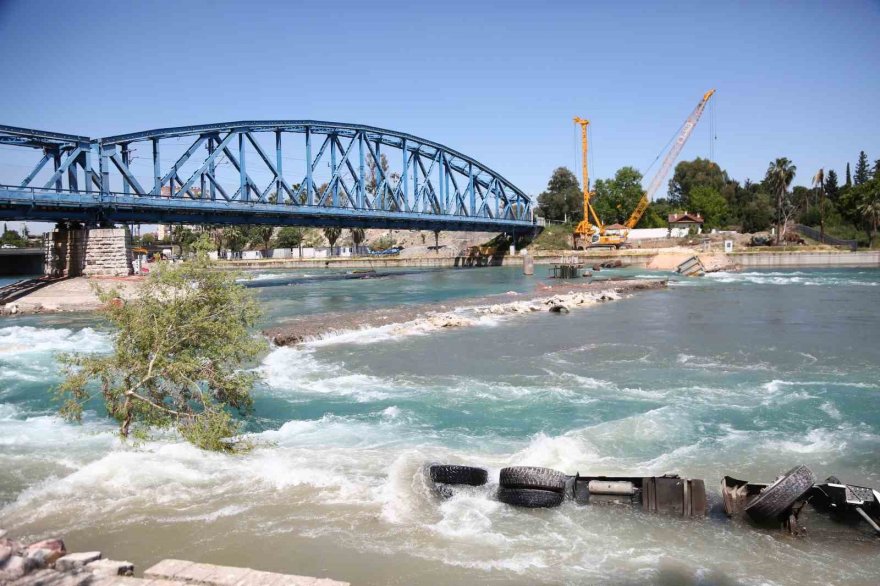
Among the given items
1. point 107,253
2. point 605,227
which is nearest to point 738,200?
point 605,227

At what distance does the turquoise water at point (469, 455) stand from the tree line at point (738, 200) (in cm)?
8723

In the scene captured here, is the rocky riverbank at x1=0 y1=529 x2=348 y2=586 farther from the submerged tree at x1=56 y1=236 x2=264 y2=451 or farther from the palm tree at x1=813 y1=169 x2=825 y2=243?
the palm tree at x1=813 y1=169 x2=825 y2=243

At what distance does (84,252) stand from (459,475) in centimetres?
5661

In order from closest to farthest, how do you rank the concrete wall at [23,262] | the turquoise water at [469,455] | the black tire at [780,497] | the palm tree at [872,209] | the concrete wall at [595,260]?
1. the turquoise water at [469,455]
2. the black tire at [780,497]
3. the concrete wall at [595,260]
4. the palm tree at [872,209]
5. the concrete wall at [23,262]

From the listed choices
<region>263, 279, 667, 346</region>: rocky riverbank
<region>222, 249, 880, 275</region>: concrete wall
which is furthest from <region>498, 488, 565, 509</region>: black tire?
<region>222, 249, 880, 275</region>: concrete wall

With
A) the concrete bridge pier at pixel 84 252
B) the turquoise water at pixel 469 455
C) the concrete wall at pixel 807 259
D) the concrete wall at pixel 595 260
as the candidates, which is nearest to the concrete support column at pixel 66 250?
the concrete bridge pier at pixel 84 252

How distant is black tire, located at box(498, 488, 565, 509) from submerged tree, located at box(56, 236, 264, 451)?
6.86m

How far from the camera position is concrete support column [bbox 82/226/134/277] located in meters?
58.1

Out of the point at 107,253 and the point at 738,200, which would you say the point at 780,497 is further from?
the point at 738,200

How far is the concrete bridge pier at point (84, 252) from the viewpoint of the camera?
5822 centimetres

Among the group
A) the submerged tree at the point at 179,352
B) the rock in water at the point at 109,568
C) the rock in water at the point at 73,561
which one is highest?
the submerged tree at the point at 179,352

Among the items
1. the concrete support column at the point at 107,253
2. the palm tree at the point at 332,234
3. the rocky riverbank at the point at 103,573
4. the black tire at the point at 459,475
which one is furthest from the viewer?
the palm tree at the point at 332,234

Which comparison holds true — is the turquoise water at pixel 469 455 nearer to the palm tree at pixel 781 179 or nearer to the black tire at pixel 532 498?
the black tire at pixel 532 498

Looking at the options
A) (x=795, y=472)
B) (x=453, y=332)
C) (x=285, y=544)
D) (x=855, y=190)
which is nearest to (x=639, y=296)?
(x=453, y=332)
